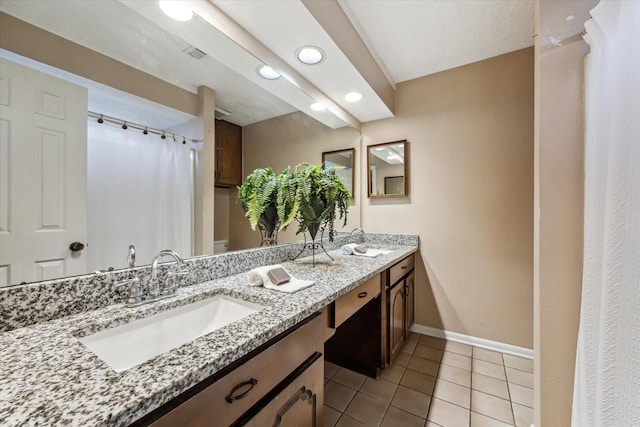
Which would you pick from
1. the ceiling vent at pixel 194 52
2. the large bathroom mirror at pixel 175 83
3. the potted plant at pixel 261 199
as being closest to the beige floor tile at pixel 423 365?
the large bathroom mirror at pixel 175 83

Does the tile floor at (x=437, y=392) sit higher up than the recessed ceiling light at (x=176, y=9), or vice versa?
the recessed ceiling light at (x=176, y=9)

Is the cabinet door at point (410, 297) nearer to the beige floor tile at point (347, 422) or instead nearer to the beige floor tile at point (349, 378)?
the beige floor tile at point (349, 378)

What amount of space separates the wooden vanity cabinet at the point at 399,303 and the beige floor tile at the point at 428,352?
0.40ft

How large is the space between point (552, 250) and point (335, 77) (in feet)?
5.01

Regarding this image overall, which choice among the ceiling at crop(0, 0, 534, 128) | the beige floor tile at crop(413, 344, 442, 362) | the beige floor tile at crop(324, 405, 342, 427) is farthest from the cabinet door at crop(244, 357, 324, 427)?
the beige floor tile at crop(413, 344, 442, 362)

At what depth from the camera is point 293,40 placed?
4.45 ft

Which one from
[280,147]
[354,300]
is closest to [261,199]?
[280,147]

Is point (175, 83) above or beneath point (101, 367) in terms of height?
above

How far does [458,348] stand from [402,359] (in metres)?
0.53

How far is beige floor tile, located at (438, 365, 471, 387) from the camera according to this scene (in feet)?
5.31

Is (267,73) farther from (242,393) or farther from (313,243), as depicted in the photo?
(242,393)

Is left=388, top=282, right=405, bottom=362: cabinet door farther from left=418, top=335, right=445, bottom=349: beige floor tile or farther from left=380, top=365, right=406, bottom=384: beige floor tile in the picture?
left=418, top=335, right=445, bottom=349: beige floor tile

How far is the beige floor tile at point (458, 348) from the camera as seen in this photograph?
1.96m

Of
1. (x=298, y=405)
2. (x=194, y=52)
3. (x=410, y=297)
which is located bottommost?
(x=410, y=297)
